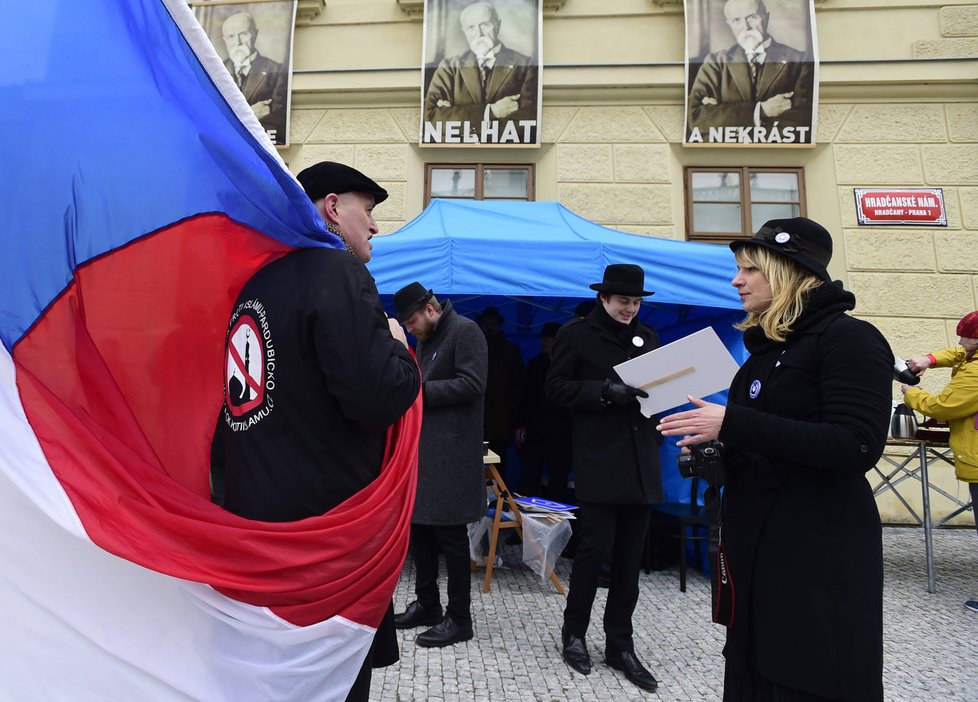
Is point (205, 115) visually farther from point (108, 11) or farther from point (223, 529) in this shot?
point (223, 529)

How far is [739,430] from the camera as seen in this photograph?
160 cm

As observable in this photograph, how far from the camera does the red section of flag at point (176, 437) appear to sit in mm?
1219

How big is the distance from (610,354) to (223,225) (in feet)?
7.05

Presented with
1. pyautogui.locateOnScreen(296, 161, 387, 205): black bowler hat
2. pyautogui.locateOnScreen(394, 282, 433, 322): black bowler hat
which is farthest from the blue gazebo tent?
pyautogui.locateOnScreen(296, 161, 387, 205): black bowler hat

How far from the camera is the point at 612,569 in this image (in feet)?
9.93

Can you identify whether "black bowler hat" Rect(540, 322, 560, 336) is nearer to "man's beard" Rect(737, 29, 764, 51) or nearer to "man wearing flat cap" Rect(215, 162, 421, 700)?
"man wearing flat cap" Rect(215, 162, 421, 700)

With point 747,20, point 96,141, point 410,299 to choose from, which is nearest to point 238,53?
point 747,20

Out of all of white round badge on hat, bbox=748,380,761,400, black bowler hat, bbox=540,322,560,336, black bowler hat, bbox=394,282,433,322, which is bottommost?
white round badge on hat, bbox=748,380,761,400

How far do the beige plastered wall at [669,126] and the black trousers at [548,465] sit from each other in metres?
Result: 3.24

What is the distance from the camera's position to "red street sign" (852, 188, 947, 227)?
7355mm

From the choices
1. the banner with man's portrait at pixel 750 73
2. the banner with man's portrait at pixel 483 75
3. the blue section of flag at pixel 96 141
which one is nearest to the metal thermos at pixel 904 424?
the banner with man's portrait at pixel 750 73

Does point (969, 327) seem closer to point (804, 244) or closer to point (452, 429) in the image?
point (804, 244)

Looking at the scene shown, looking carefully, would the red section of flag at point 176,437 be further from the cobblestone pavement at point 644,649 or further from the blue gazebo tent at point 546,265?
the blue gazebo tent at point 546,265

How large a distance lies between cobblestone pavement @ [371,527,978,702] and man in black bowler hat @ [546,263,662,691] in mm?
168
